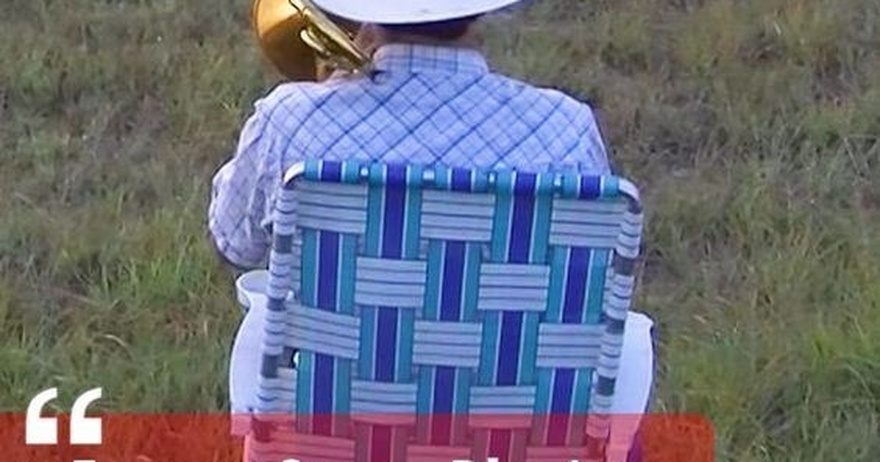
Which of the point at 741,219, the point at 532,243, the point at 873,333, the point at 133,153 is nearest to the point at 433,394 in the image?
the point at 532,243

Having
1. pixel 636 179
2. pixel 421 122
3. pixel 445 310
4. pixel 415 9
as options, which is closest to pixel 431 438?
pixel 445 310

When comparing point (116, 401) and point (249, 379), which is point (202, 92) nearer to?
point (116, 401)

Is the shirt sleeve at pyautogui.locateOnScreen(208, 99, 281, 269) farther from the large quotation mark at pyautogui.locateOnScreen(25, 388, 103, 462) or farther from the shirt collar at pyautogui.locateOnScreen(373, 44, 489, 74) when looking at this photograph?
the large quotation mark at pyautogui.locateOnScreen(25, 388, 103, 462)

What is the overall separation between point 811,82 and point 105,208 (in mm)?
1751

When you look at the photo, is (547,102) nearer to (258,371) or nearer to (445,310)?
(445,310)

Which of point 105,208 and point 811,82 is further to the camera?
point 811,82

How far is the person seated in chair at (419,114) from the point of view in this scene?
2.49m

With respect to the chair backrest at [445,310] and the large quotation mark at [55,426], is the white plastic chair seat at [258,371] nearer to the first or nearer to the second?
the chair backrest at [445,310]

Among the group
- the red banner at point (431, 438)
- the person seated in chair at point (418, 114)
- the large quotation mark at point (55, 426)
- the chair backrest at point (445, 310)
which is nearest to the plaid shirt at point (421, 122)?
the person seated in chair at point (418, 114)

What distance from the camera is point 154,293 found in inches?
156

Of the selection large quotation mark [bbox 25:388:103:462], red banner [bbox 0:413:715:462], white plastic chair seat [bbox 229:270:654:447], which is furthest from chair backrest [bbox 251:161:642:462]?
large quotation mark [bbox 25:388:103:462]

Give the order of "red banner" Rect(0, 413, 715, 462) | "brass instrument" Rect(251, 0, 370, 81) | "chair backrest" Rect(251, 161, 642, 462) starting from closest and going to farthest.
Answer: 1. "chair backrest" Rect(251, 161, 642, 462)
2. "red banner" Rect(0, 413, 715, 462)
3. "brass instrument" Rect(251, 0, 370, 81)

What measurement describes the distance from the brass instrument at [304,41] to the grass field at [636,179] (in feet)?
3.18

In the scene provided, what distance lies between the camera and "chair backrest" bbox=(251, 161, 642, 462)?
7.67ft
